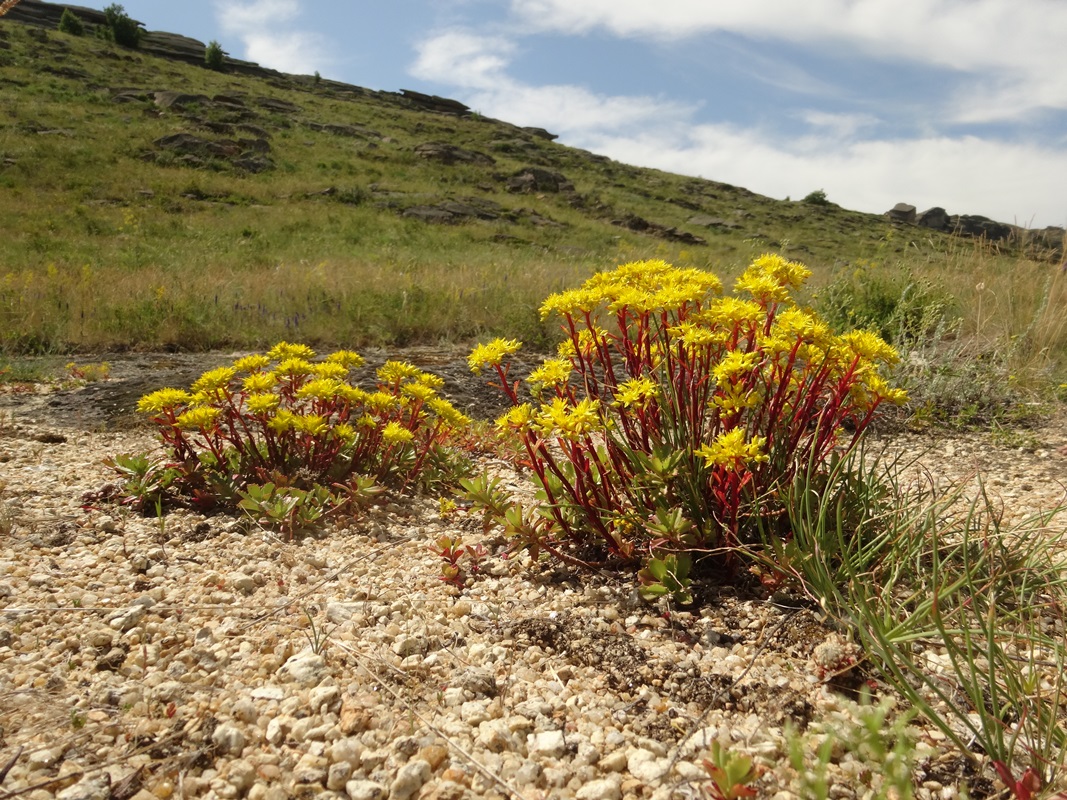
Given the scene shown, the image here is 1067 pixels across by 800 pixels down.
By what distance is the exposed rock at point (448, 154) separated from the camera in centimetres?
3431

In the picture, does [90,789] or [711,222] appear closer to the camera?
[90,789]

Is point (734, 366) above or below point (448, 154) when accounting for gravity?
below

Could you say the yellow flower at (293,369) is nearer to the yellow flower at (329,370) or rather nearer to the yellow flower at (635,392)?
the yellow flower at (329,370)

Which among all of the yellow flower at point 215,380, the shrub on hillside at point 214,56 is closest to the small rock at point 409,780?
the yellow flower at point 215,380

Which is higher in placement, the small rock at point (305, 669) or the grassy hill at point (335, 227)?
the grassy hill at point (335, 227)

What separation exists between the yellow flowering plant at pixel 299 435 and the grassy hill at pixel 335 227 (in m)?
3.29

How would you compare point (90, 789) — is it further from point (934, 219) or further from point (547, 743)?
point (934, 219)

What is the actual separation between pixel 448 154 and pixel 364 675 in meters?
36.2

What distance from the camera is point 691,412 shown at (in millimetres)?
2004

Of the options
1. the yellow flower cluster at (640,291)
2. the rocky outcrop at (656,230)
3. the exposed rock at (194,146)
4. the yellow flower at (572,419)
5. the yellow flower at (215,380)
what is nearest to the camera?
the yellow flower at (572,419)

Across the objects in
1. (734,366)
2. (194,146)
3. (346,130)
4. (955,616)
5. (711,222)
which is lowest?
(955,616)

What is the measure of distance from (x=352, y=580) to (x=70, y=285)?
704 centimetres

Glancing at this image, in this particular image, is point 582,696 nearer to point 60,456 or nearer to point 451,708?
point 451,708

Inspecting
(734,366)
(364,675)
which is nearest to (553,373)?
(734,366)
